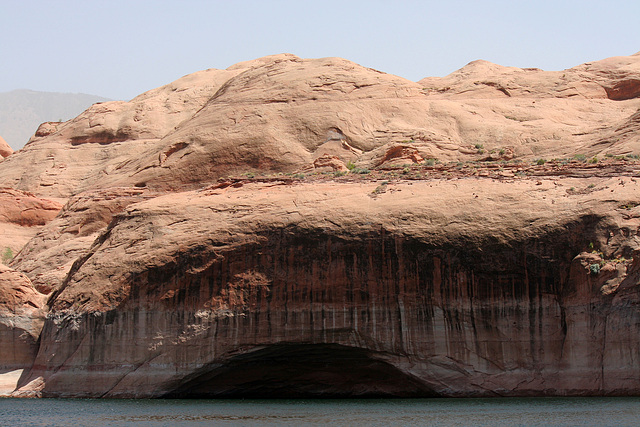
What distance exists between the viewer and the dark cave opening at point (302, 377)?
32094 mm

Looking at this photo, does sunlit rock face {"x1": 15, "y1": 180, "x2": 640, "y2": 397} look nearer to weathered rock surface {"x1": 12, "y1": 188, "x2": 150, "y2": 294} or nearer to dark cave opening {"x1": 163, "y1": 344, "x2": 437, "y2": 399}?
dark cave opening {"x1": 163, "y1": 344, "x2": 437, "y2": 399}

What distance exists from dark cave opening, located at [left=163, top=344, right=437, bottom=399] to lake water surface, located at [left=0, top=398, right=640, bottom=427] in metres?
1.19

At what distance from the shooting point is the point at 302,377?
111 ft

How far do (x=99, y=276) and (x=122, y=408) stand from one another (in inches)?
255

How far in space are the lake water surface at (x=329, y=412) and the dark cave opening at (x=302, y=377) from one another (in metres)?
1.19

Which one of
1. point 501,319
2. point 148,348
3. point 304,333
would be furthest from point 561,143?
point 148,348

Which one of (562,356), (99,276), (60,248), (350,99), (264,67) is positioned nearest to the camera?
(562,356)

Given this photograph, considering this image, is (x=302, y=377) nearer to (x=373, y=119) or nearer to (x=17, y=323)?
(x=17, y=323)

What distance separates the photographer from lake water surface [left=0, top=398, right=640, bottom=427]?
2441 cm

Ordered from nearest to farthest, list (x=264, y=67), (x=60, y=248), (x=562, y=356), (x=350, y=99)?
(x=562, y=356) < (x=60, y=248) < (x=350, y=99) < (x=264, y=67)

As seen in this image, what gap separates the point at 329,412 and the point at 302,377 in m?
6.66

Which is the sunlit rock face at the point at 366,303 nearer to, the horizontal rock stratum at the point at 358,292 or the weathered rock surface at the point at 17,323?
the horizontal rock stratum at the point at 358,292

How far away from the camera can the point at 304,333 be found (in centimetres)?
3153

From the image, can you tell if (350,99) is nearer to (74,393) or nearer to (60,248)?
(60,248)
